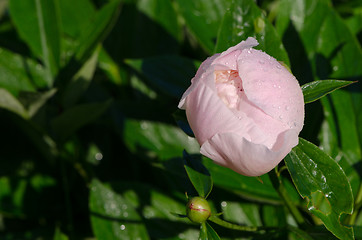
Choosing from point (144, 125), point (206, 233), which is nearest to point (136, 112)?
point (144, 125)

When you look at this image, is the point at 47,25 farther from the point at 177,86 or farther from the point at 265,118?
the point at 265,118

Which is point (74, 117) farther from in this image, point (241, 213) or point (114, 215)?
point (241, 213)

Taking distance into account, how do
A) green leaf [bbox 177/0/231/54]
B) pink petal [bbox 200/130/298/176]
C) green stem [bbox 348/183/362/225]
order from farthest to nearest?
green leaf [bbox 177/0/231/54] < green stem [bbox 348/183/362/225] < pink petal [bbox 200/130/298/176]

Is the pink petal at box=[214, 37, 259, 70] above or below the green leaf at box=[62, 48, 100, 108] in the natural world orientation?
above

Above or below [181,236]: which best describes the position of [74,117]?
above

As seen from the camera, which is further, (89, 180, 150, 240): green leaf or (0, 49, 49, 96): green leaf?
(0, 49, 49, 96): green leaf

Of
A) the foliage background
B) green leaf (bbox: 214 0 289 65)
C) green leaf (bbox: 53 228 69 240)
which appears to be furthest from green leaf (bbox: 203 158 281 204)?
green leaf (bbox: 53 228 69 240)

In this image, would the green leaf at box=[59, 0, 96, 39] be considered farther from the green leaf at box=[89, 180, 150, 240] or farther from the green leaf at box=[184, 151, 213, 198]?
the green leaf at box=[184, 151, 213, 198]
